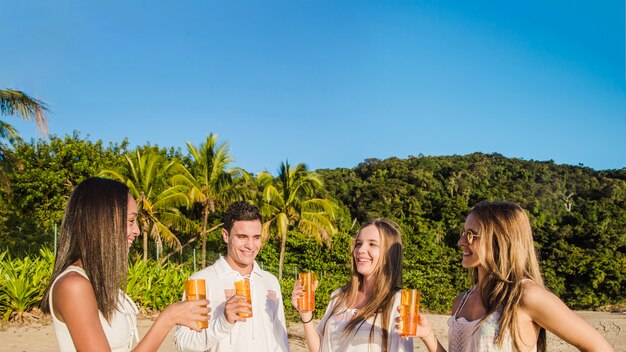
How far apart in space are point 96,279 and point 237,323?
1576 mm

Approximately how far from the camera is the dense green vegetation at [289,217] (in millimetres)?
22609

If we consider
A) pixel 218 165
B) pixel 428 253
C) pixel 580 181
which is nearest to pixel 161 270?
pixel 218 165

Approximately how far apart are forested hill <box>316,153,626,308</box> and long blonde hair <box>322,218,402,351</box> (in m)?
23.4

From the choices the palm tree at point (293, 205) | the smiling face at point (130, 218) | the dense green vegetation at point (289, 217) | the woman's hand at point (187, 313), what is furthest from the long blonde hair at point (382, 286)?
the palm tree at point (293, 205)

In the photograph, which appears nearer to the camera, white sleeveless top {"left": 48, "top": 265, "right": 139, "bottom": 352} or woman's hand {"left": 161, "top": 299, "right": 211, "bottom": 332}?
white sleeveless top {"left": 48, "top": 265, "right": 139, "bottom": 352}

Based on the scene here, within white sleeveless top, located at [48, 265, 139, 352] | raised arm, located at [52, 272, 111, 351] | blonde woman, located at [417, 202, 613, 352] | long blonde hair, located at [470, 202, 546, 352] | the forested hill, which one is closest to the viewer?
raised arm, located at [52, 272, 111, 351]

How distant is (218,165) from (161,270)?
A: 34.5 ft

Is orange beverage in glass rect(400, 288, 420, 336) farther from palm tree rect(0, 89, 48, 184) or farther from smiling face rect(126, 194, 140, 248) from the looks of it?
palm tree rect(0, 89, 48, 184)

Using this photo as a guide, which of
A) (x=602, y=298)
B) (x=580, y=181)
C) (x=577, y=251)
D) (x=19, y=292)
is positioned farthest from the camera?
(x=580, y=181)

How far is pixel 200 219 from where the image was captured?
33562 millimetres

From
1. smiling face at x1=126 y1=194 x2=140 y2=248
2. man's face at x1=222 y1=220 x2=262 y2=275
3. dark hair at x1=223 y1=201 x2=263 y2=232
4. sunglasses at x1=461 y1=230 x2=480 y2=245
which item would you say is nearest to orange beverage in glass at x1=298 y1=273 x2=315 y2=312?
man's face at x1=222 y1=220 x2=262 y2=275

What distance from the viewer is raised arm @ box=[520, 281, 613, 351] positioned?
236cm

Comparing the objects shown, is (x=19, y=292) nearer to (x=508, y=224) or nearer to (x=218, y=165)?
(x=508, y=224)

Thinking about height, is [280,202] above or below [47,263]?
above
